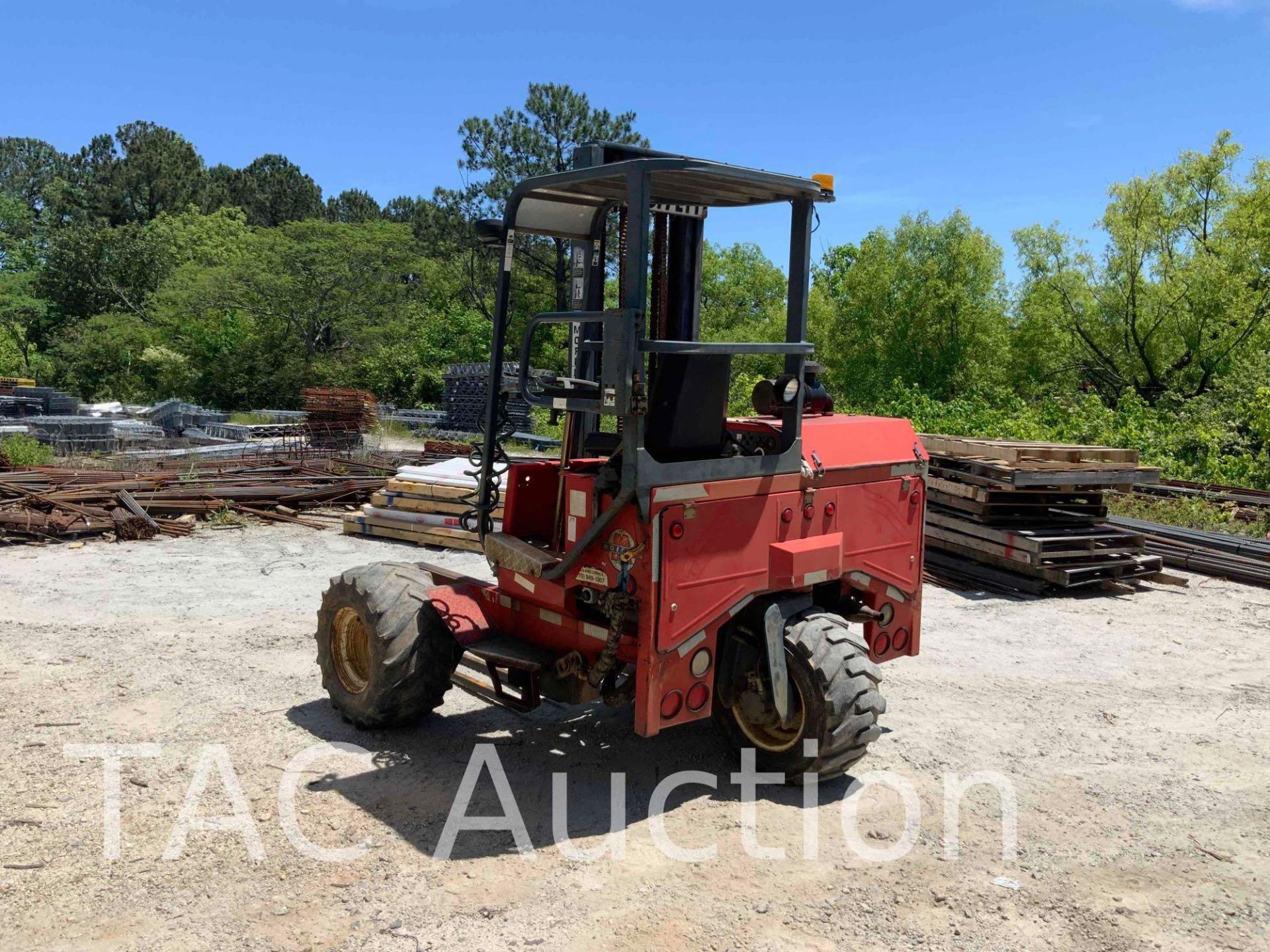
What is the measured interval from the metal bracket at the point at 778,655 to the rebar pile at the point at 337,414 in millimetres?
20676

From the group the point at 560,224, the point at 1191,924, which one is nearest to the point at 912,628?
the point at 1191,924

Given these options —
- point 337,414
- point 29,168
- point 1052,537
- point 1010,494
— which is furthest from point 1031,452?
point 29,168

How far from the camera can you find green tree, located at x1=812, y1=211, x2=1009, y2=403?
29.2m

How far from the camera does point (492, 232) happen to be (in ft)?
18.3

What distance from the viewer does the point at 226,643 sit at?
798 cm

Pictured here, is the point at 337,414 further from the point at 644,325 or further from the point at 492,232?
the point at 644,325

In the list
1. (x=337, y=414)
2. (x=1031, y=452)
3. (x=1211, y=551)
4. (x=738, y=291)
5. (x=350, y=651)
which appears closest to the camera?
(x=350, y=651)

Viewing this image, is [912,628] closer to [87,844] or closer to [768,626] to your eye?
[768,626]

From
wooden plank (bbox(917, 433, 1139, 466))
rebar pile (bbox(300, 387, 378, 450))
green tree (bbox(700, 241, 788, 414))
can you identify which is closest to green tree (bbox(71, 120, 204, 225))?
green tree (bbox(700, 241, 788, 414))

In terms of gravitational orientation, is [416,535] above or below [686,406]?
below

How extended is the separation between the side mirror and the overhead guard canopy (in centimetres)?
8

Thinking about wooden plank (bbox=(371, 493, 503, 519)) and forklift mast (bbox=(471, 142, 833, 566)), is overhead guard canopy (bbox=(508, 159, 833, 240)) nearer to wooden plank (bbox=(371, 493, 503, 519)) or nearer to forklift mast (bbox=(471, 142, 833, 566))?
forklift mast (bbox=(471, 142, 833, 566))

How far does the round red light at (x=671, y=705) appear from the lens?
4895 millimetres

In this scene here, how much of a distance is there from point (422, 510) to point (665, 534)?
839 centimetres
